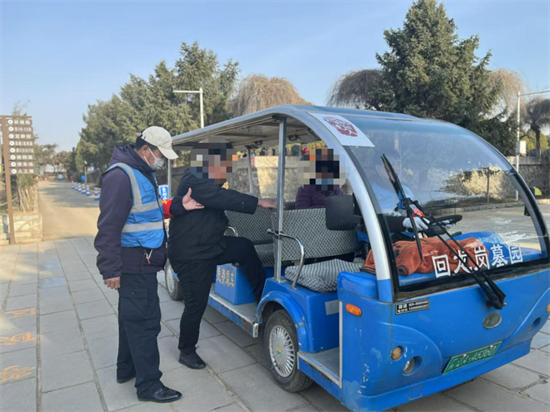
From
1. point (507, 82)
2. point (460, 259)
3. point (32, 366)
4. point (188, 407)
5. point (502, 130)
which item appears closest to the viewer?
point (460, 259)

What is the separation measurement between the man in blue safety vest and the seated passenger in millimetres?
1139

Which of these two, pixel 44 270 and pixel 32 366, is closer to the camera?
pixel 32 366

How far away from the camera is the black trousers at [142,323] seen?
3037 mm

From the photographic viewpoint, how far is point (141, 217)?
3035 millimetres

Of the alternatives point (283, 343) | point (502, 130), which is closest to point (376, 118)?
point (283, 343)

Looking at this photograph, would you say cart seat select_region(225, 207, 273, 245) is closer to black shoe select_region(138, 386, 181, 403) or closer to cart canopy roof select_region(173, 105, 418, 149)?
cart canopy roof select_region(173, 105, 418, 149)

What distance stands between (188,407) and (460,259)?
226 centimetres

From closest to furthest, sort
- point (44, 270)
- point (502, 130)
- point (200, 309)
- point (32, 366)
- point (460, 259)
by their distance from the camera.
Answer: point (460, 259)
point (200, 309)
point (32, 366)
point (44, 270)
point (502, 130)

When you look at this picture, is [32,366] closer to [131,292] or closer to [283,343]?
[131,292]

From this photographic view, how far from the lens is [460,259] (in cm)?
248

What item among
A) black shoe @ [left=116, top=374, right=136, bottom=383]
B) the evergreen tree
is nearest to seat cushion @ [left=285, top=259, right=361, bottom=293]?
black shoe @ [left=116, top=374, right=136, bottom=383]

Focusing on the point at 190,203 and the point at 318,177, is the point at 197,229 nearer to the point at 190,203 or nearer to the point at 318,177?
the point at 190,203

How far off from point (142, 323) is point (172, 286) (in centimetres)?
283

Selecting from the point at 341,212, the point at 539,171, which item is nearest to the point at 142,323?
the point at 341,212
